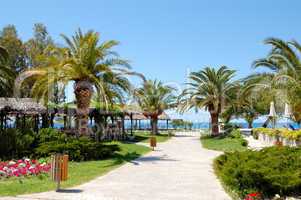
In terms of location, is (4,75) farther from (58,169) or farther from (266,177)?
(266,177)

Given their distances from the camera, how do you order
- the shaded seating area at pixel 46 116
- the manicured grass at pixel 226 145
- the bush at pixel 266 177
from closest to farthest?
the bush at pixel 266 177 → the manicured grass at pixel 226 145 → the shaded seating area at pixel 46 116

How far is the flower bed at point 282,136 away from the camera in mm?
19806

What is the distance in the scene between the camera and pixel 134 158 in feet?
57.1

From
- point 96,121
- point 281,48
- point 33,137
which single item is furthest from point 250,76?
point 33,137

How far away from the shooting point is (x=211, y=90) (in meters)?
36.8

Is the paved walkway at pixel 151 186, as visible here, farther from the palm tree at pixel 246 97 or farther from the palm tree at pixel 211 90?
the palm tree at pixel 211 90

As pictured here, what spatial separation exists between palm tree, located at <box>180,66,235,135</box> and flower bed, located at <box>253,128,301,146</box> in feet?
15.8

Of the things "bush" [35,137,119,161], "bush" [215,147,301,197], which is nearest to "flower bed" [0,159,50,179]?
"bush" [35,137,119,161]

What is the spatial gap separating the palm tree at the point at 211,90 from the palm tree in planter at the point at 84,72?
59.8 feet

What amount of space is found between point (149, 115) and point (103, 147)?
3126cm

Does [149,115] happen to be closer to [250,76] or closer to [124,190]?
[250,76]

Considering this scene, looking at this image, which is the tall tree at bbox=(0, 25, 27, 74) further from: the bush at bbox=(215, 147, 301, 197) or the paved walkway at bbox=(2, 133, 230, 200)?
the bush at bbox=(215, 147, 301, 197)

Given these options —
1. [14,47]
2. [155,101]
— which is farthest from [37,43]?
[155,101]

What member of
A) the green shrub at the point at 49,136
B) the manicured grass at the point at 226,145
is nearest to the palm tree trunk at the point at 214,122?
the manicured grass at the point at 226,145
